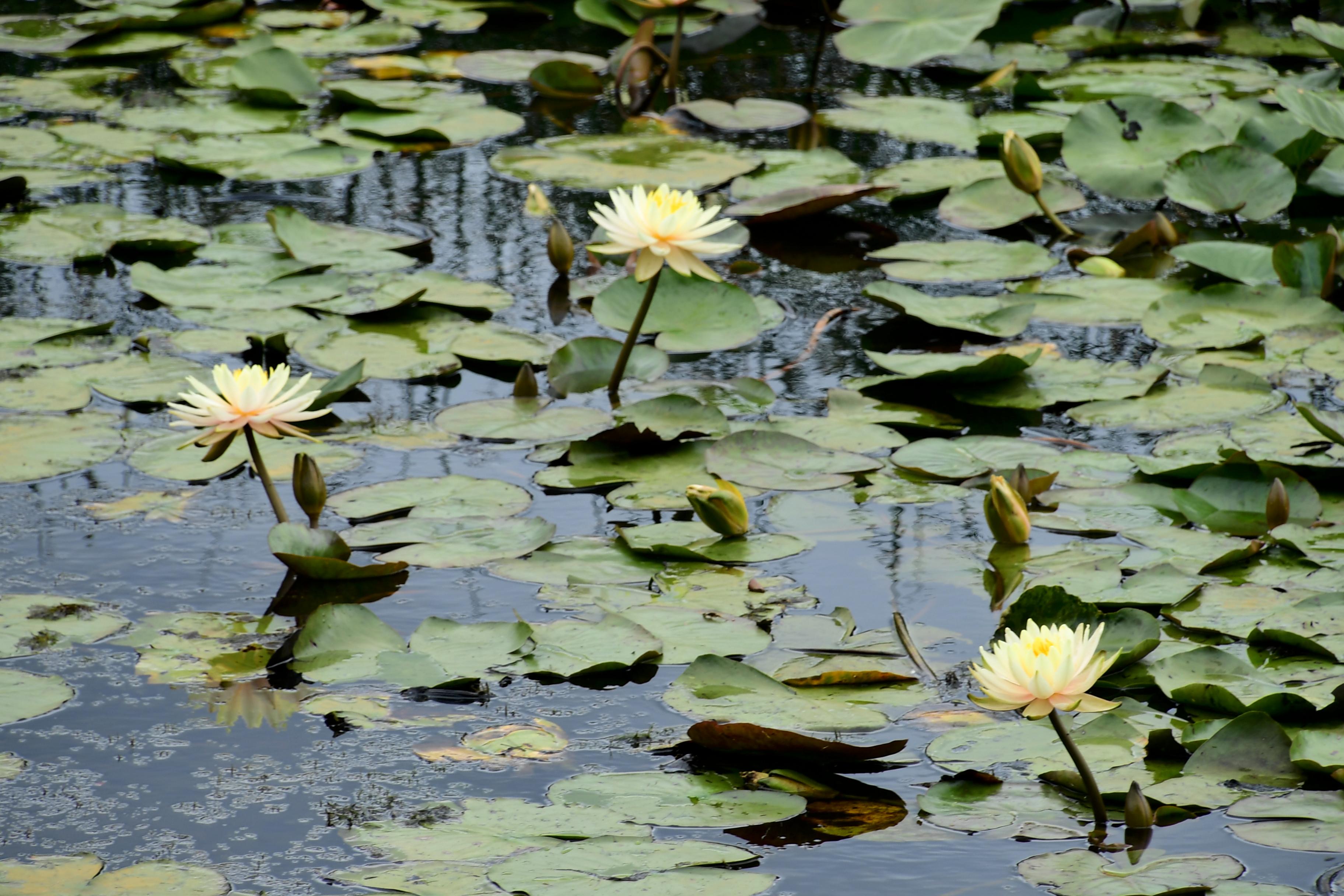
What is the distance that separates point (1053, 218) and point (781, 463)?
55.4 inches

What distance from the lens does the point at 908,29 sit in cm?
491

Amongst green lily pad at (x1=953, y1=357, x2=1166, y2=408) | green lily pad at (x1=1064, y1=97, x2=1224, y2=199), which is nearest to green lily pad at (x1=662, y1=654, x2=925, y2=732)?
green lily pad at (x1=953, y1=357, x2=1166, y2=408)

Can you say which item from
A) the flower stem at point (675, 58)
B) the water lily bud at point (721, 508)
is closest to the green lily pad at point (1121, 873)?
the water lily bud at point (721, 508)

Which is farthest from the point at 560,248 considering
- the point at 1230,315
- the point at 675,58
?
the point at 675,58

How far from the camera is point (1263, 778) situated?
1.79 m

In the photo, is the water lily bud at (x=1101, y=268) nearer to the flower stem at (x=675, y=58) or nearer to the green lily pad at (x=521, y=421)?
the green lily pad at (x=521, y=421)

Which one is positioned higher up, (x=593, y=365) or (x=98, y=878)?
(x=593, y=365)

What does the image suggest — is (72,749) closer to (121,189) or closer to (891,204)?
(121,189)

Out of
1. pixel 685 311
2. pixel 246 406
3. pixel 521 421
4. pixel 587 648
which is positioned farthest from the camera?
pixel 685 311

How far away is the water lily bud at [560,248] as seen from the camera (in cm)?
342

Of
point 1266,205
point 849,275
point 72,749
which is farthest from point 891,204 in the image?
point 72,749

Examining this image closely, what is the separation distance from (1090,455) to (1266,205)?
1452 millimetres

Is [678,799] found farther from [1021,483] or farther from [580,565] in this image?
[1021,483]

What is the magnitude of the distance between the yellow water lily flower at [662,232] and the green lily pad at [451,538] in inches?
21.7
